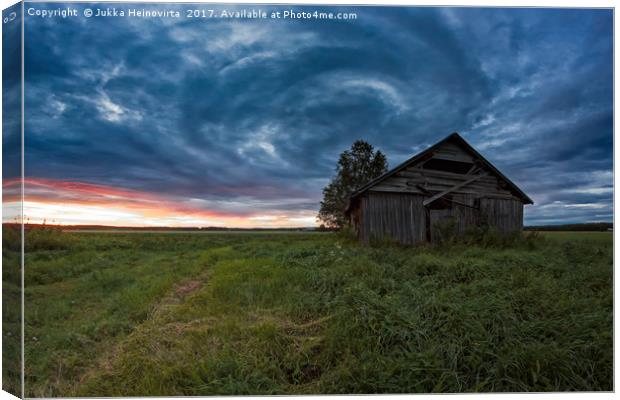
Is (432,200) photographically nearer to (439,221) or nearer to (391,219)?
(439,221)

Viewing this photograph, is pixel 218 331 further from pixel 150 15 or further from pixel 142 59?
pixel 150 15

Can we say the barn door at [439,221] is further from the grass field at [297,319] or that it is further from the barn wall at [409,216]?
the grass field at [297,319]

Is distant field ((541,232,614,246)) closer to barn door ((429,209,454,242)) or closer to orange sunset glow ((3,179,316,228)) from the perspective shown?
barn door ((429,209,454,242))

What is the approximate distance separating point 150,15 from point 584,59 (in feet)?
12.6

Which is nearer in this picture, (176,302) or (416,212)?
(176,302)

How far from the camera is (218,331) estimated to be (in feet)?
8.52

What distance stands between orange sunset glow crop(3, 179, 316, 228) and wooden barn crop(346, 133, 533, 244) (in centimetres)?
139

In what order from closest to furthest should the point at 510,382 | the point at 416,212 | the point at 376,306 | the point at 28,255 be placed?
the point at 510,382, the point at 28,255, the point at 376,306, the point at 416,212

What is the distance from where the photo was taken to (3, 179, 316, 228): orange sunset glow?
247cm

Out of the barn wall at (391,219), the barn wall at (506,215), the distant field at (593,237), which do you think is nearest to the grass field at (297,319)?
the distant field at (593,237)

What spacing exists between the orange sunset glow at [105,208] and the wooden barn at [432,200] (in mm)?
1386

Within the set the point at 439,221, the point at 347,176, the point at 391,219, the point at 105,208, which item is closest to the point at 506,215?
the point at 439,221

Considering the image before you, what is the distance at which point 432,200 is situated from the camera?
453 cm

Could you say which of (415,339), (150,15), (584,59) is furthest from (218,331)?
(584,59)
